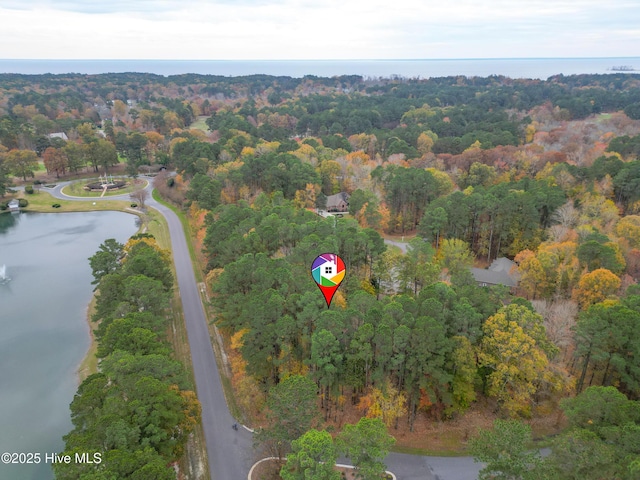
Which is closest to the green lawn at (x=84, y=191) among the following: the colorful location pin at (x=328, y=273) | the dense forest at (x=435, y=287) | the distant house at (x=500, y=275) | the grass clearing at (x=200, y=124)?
the dense forest at (x=435, y=287)

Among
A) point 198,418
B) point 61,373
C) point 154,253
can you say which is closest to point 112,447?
point 198,418

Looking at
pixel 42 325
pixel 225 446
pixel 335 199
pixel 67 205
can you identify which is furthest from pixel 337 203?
pixel 67 205

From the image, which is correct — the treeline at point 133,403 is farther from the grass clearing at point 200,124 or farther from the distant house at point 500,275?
the grass clearing at point 200,124

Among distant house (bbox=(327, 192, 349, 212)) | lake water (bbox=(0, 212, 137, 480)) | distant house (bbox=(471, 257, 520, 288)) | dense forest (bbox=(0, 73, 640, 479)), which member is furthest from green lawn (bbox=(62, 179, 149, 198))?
distant house (bbox=(471, 257, 520, 288))

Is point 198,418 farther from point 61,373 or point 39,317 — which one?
point 39,317

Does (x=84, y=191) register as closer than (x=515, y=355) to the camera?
No

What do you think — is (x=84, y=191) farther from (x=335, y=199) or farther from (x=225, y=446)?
(x=225, y=446)

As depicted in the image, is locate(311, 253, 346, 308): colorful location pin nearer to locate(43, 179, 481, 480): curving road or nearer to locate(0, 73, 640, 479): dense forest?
locate(0, 73, 640, 479): dense forest
